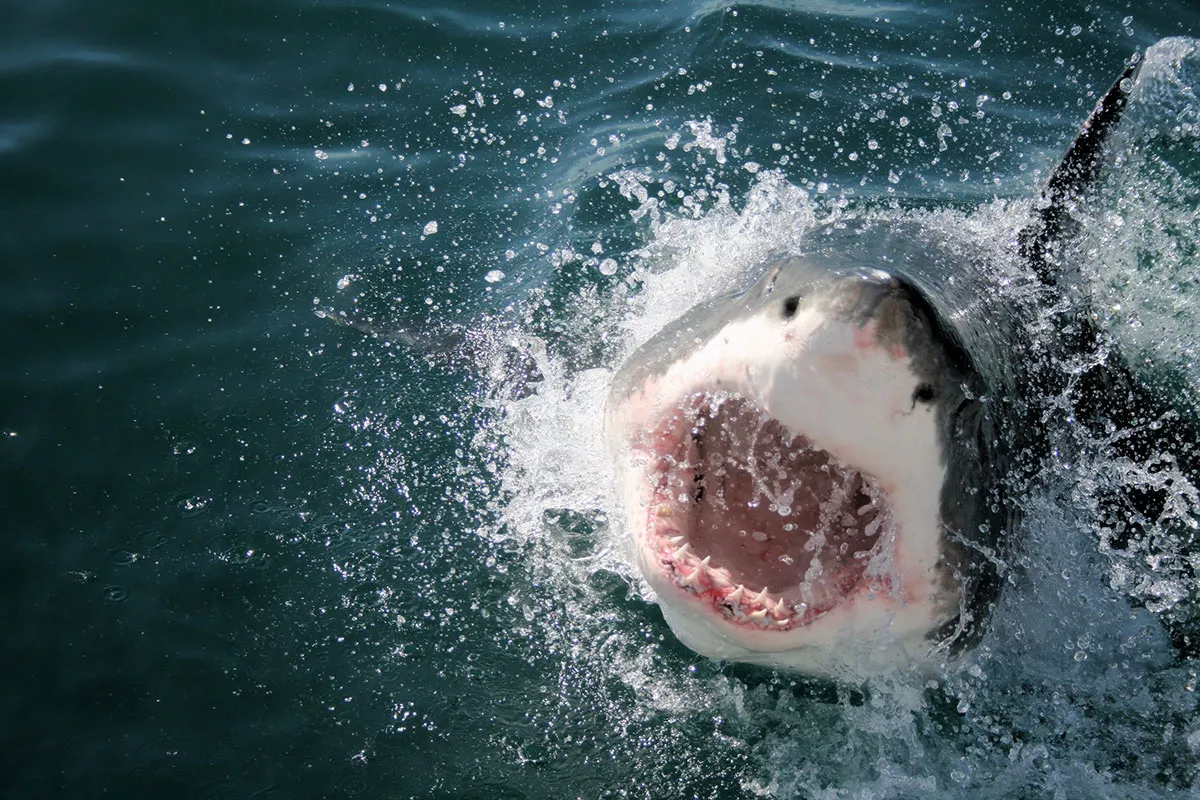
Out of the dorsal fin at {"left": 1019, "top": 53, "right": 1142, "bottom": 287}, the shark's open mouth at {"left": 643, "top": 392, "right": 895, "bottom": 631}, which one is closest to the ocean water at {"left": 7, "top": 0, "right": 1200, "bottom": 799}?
the dorsal fin at {"left": 1019, "top": 53, "right": 1142, "bottom": 287}

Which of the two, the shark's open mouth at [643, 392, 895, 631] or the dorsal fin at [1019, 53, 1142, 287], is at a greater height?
the dorsal fin at [1019, 53, 1142, 287]

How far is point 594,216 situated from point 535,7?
5.97 ft

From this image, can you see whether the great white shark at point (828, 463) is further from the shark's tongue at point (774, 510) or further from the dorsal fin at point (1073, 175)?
the dorsal fin at point (1073, 175)

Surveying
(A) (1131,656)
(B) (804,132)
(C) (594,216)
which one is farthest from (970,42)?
(A) (1131,656)

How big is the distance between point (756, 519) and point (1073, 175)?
2028 millimetres

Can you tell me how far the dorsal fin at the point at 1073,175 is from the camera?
3449mm

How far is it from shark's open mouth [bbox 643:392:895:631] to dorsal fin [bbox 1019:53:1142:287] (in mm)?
1638

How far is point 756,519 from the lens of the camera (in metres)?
2.47

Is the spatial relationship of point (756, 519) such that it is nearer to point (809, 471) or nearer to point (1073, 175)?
point (809, 471)

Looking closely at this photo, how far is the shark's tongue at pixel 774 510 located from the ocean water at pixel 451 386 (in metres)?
0.47

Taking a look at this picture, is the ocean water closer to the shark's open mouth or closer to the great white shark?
the great white shark

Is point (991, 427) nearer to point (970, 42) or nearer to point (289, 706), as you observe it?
point (289, 706)

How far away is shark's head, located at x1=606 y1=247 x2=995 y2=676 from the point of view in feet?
6.50

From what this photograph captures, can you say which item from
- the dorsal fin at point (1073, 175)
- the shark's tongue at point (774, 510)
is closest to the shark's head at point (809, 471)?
the shark's tongue at point (774, 510)
